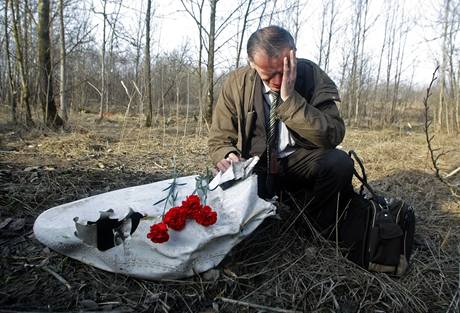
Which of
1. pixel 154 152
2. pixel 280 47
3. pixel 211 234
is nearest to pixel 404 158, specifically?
pixel 154 152

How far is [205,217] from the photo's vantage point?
4.61 feet

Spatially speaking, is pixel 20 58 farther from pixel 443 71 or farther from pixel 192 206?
pixel 443 71

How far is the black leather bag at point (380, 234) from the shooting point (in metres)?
1.57

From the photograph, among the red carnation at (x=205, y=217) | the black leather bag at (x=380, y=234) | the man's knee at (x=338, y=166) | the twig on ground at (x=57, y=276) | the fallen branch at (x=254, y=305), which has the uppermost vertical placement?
the man's knee at (x=338, y=166)

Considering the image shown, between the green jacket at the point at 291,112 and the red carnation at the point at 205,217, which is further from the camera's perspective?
the green jacket at the point at 291,112

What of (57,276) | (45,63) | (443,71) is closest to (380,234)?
(57,276)

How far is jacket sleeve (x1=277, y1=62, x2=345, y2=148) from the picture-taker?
174 cm

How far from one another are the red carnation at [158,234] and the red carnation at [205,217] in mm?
145

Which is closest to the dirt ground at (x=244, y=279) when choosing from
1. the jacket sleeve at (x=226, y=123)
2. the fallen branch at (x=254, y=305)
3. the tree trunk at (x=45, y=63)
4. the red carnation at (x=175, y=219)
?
the fallen branch at (x=254, y=305)

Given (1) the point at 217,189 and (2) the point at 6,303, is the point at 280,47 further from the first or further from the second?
(2) the point at 6,303

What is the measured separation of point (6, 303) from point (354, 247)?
1.60 metres

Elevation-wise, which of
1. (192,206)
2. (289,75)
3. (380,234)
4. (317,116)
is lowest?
(380,234)

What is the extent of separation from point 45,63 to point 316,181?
6367mm

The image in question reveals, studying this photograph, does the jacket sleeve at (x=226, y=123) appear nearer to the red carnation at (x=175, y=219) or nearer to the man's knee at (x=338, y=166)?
the man's knee at (x=338, y=166)
